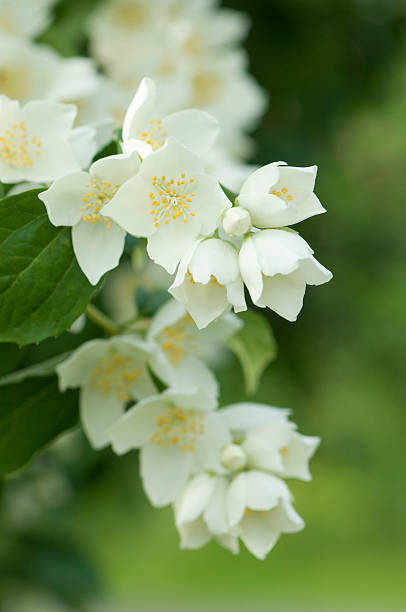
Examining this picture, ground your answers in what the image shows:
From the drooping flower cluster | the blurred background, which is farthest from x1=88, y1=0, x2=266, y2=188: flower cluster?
the drooping flower cluster

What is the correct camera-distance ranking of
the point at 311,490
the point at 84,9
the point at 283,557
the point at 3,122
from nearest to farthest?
1. the point at 3,122
2. the point at 84,9
3. the point at 283,557
4. the point at 311,490

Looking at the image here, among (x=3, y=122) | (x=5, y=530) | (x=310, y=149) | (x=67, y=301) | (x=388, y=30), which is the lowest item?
(x=5, y=530)

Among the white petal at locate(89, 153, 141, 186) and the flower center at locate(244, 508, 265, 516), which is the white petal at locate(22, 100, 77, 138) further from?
the flower center at locate(244, 508, 265, 516)

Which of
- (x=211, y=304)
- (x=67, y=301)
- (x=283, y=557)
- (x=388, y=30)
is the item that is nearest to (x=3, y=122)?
(x=67, y=301)

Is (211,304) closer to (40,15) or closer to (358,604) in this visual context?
(40,15)

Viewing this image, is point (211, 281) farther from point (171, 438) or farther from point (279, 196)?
point (171, 438)

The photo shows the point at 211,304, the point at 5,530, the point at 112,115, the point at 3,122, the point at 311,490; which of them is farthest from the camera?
the point at 311,490
